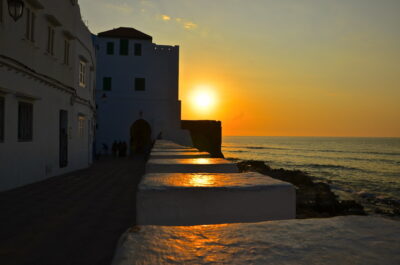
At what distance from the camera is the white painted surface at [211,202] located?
8.16 feet

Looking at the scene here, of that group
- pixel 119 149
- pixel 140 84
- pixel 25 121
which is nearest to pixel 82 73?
pixel 25 121

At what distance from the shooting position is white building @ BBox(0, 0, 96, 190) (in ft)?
33.1

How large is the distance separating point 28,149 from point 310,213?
41.9ft

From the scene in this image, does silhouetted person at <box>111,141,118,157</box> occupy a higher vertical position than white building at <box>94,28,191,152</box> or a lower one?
lower

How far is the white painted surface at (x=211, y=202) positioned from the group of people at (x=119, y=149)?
26.2 metres

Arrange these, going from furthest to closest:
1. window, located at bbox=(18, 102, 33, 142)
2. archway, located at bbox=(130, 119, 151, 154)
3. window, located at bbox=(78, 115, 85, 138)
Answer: archway, located at bbox=(130, 119, 151, 154) < window, located at bbox=(78, 115, 85, 138) < window, located at bbox=(18, 102, 33, 142)

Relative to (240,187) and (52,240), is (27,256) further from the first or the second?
(240,187)

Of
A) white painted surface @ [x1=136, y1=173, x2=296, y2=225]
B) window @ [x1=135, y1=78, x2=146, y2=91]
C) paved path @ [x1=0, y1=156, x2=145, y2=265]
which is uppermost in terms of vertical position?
window @ [x1=135, y1=78, x2=146, y2=91]

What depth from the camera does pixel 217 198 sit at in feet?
8.54

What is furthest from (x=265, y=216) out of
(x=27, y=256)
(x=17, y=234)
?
(x=17, y=234)

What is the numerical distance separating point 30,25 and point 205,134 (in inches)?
1261

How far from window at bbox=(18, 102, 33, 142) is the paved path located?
1659mm

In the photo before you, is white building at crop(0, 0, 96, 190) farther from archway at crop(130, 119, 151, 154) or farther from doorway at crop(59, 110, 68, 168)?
archway at crop(130, 119, 151, 154)

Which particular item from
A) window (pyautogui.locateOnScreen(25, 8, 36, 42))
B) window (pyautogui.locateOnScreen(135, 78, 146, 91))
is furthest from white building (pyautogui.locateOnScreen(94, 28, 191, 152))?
window (pyautogui.locateOnScreen(25, 8, 36, 42))
